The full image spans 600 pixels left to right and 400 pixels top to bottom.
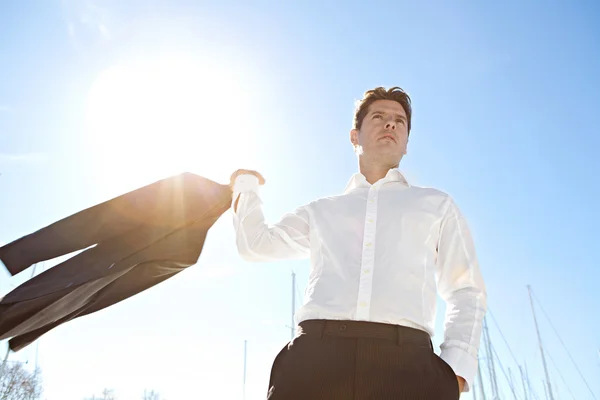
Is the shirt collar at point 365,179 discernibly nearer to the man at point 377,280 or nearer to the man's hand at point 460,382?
the man at point 377,280

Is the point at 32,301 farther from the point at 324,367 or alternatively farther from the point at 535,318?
the point at 535,318

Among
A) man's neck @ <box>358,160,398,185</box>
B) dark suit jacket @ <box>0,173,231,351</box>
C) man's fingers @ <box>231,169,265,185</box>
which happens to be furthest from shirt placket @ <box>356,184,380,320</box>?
dark suit jacket @ <box>0,173,231,351</box>

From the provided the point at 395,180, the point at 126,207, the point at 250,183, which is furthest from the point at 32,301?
the point at 395,180

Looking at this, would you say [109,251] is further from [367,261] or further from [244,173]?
[367,261]

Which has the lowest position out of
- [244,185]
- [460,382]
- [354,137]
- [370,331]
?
[460,382]

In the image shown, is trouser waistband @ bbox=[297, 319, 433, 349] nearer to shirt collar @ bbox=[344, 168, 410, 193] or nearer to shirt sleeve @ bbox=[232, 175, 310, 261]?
shirt sleeve @ bbox=[232, 175, 310, 261]

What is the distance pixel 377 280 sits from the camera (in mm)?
2465

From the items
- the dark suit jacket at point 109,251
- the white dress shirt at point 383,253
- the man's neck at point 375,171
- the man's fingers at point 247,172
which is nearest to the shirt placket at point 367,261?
the white dress shirt at point 383,253

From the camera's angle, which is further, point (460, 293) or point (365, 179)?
point (365, 179)

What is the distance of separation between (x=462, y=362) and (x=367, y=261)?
677 millimetres

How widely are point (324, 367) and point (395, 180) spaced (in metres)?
1.33

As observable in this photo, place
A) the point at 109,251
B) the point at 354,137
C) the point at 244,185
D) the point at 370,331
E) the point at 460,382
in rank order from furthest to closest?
the point at 354,137
the point at 244,185
the point at 109,251
the point at 460,382
the point at 370,331

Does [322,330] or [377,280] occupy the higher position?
[377,280]

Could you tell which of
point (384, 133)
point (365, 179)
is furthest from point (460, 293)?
point (384, 133)
